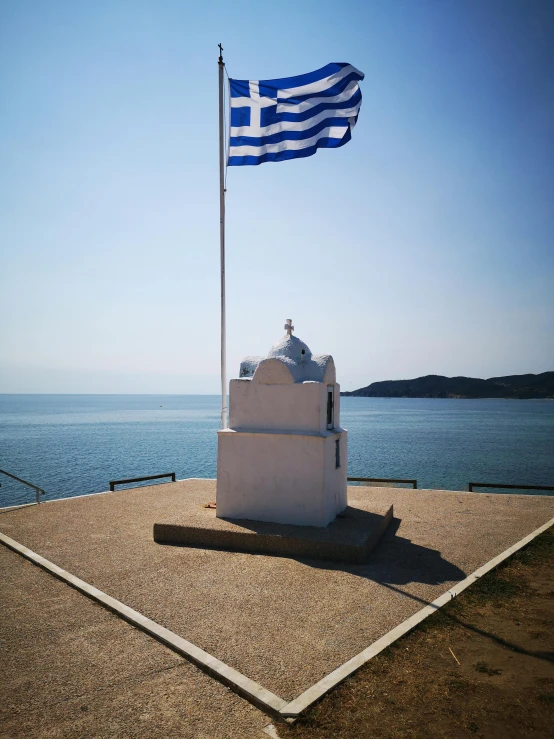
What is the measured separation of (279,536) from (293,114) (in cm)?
968


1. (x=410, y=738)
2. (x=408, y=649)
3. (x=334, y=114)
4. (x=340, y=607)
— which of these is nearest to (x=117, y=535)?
(x=340, y=607)

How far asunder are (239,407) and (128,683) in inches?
272

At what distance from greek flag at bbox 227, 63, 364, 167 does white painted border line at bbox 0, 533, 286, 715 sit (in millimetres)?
9576

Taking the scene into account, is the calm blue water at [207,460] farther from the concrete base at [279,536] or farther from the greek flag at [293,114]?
the greek flag at [293,114]

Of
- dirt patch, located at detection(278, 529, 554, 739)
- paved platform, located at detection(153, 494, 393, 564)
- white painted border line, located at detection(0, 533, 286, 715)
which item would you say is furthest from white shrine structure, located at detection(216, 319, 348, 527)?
dirt patch, located at detection(278, 529, 554, 739)

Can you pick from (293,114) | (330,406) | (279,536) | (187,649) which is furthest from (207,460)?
(187,649)

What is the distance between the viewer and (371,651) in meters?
5.88

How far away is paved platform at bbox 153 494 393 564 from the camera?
9445 mm

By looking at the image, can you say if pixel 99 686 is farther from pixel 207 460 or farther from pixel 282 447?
pixel 207 460

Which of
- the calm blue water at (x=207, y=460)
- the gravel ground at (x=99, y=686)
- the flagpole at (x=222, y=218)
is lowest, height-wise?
the calm blue water at (x=207, y=460)

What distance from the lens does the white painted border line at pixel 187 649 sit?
4988 millimetres

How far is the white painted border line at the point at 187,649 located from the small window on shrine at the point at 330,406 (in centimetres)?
642

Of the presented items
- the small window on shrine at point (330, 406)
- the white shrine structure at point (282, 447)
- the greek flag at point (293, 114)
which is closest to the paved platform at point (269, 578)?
the white shrine structure at point (282, 447)

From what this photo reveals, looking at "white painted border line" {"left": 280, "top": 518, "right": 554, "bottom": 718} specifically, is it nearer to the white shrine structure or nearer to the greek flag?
the white shrine structure
